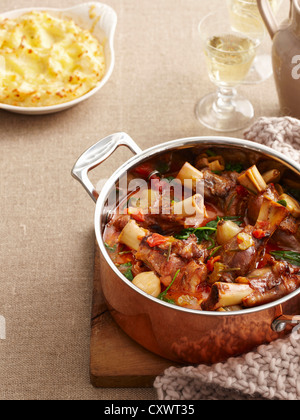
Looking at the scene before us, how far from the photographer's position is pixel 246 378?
1.55 metres

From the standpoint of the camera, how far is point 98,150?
1.86m

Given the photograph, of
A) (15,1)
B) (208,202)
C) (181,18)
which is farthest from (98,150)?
(15,1)

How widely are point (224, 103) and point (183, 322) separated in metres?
1.31

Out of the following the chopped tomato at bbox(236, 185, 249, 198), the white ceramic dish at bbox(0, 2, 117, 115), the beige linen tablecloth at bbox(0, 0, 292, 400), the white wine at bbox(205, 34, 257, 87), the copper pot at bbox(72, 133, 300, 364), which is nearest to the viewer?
the copper pot at bbox(72, 133, 300, 364)

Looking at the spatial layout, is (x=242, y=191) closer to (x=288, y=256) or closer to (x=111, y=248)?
(x=288, y=256)

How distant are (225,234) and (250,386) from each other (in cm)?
45

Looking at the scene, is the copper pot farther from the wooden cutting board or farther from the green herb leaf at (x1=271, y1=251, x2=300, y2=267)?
the green herb leaf at (x1=271, y1=251, x2=300, y2=267)

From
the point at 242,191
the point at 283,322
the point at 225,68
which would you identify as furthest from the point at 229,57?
the point at 283,322

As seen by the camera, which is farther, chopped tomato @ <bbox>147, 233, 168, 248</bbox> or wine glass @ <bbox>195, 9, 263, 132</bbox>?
wine glass @ <bbox>195, 9, 263, 132</bbox>

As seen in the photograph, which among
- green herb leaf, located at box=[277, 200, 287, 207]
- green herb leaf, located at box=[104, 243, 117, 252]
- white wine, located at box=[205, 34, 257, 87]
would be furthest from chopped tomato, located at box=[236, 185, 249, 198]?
white wine, located at box=[205, 34, 257, 87]

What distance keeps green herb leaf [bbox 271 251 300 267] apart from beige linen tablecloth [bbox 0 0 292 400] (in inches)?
21.4

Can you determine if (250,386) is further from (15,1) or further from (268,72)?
(15,1)

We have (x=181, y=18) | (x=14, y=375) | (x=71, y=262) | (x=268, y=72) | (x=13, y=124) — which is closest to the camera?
(x=14, y=375)

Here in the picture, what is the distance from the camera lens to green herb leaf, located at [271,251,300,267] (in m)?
1.75
